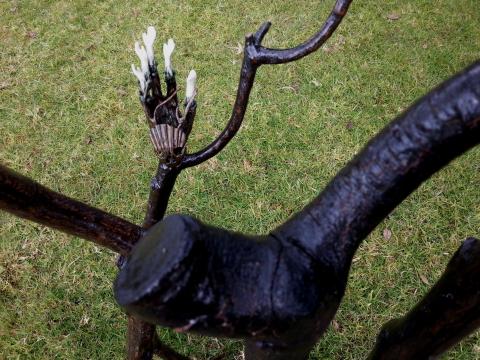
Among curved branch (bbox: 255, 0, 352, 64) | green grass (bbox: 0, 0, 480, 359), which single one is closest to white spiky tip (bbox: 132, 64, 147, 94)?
curved branch (bbox: 255, 0, 352, 64)

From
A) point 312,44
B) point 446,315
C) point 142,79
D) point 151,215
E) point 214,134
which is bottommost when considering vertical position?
point 214,134

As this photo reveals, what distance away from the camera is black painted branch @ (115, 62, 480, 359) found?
0.80 m

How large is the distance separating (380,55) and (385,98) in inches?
22.8

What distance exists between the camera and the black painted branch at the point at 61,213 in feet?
4.38

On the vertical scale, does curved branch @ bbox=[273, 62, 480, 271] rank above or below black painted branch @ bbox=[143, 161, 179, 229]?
above

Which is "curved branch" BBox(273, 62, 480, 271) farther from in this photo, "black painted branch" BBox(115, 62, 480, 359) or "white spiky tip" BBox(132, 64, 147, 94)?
"white spiky tip" BBox(132, 64, 147, 94)

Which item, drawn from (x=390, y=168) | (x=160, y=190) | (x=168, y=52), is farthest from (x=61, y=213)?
(x=390, y=168)

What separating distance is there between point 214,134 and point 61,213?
273 centimetres

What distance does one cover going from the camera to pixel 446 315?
110cm

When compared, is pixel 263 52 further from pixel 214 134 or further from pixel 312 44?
pixel 214 134

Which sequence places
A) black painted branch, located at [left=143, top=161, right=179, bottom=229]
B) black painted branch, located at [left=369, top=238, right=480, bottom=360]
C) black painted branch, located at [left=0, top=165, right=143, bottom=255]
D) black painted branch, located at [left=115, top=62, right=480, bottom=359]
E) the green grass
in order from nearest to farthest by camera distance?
black painted branch, located at [left=115, top=62, right=480, bottom=359] → black painted branch, located at [left=369, top=238, right=480, bottom=360] → black painted branch, located at [left=0, top=165, right=143, bottom=255] → black painted branch, located at [left=143, top=161, right=179, bottom=229] → the green grass

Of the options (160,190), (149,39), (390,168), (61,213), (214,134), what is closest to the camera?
(390,168)

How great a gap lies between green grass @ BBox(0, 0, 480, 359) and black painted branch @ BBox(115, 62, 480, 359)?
2284 mm

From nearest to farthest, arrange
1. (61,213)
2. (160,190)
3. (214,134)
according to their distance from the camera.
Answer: (61,213), (160,190), (214,134)
